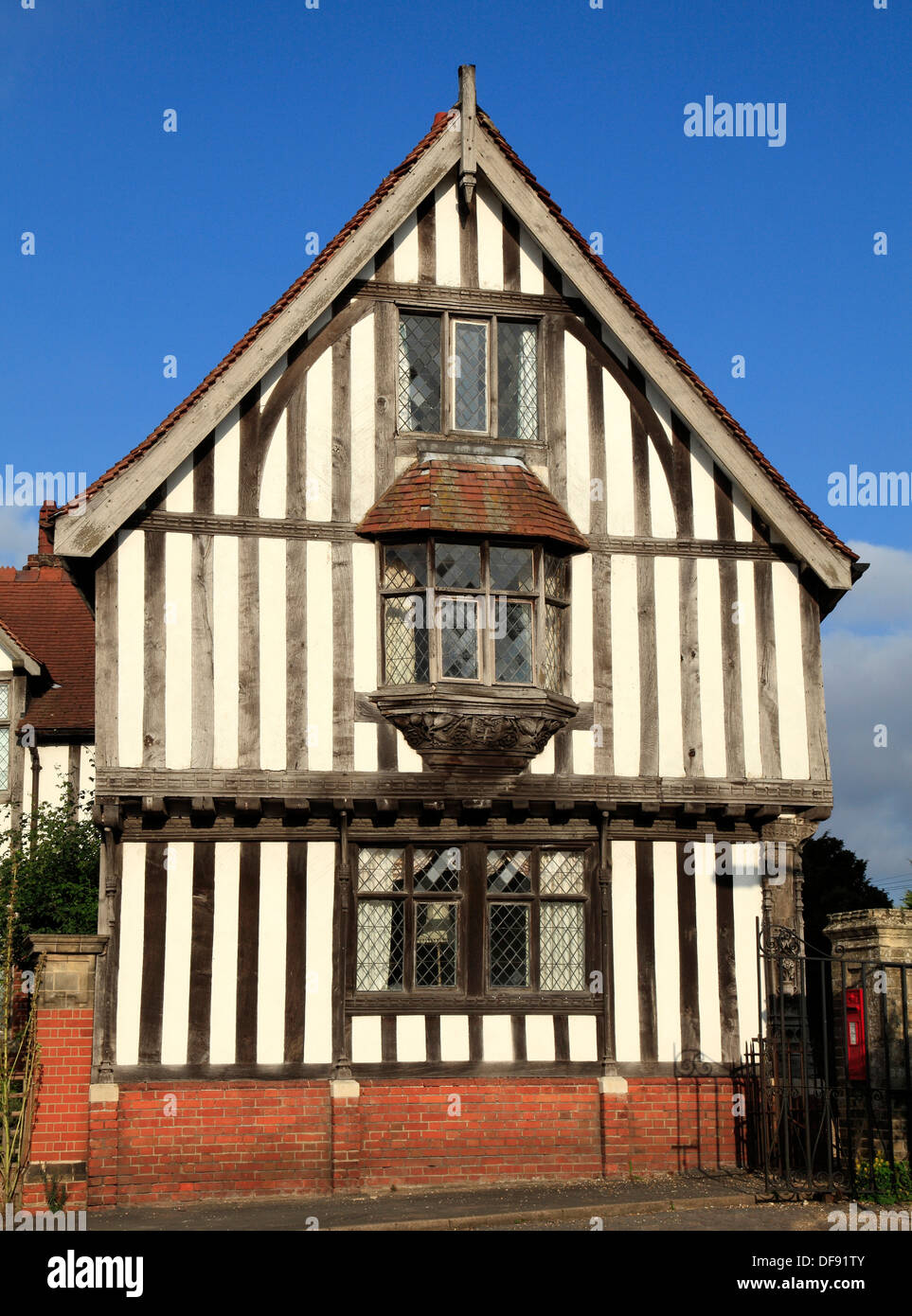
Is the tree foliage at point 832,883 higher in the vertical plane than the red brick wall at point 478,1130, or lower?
higher

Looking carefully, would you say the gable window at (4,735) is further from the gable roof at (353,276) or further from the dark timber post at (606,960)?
the dark timber post at (606,960)

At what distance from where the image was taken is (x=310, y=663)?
53.0 ft

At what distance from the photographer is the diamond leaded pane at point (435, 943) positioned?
16.1 meters

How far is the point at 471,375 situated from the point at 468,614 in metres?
2.93

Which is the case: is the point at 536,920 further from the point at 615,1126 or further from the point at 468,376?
the point at 468,376

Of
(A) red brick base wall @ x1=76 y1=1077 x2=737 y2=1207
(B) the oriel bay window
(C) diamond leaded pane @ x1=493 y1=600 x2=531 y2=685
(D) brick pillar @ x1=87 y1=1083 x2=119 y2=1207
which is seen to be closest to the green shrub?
(A) red brick base wall @ x1=76 y1=1077 x2=737 y2=1207

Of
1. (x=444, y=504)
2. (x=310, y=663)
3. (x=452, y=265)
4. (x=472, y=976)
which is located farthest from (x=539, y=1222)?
(x=452, y=265)

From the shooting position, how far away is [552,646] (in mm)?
16594

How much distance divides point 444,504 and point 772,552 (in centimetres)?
394

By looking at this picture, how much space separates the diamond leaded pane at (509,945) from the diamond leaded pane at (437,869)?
1.72ft

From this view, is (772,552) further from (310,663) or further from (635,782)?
(310,663)

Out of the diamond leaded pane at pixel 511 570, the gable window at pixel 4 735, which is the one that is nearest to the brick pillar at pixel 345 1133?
the diamond leaded pane at pixel 511 570
